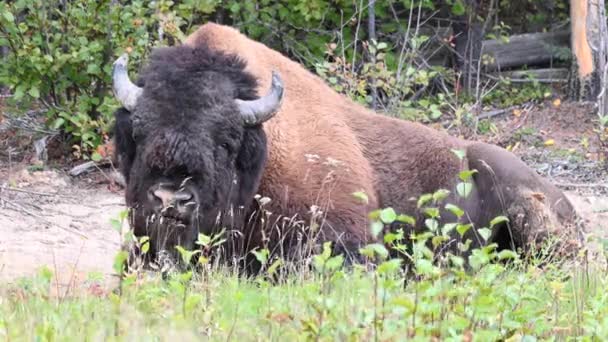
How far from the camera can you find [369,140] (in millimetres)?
7977

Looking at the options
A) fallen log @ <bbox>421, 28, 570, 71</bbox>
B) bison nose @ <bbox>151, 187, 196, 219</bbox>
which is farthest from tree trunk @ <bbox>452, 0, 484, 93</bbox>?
bison nose @ <bbox>151, 187, 196, 219</bbox>

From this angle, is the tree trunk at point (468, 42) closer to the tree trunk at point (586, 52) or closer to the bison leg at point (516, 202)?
the tree trunk at point (586, 52)

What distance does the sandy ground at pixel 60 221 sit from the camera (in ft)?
26.1

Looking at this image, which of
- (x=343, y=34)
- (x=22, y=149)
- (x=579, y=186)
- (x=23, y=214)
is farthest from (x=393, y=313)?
(x=343, y=34)

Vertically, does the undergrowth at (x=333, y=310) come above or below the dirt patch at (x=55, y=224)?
above

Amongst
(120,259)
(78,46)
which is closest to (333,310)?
(120,259)

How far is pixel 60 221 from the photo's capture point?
9.15 metres

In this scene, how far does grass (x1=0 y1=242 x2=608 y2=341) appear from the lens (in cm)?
382

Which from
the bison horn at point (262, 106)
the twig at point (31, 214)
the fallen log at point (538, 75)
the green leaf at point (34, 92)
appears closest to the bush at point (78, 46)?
the green leaf at point (34, 92)

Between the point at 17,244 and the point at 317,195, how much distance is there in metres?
2.56

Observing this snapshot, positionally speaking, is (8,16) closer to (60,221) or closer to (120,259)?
(60,221)

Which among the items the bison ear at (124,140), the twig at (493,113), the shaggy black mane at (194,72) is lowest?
the twig at (493,113)

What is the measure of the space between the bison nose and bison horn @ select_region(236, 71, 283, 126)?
0.70 m

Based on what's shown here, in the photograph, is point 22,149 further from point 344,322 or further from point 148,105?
point 344,322
